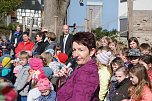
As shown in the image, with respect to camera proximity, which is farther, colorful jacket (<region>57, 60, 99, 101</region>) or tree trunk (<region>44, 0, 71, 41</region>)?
tree trunk (<region>44, 0, 71, 41</region>)

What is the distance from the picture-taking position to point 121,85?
7.20 m

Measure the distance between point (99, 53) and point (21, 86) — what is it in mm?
1594

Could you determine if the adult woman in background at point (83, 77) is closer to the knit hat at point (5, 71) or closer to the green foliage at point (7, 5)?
the knit hat at point (5, 71)

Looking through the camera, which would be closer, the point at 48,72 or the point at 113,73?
the point at 48,72

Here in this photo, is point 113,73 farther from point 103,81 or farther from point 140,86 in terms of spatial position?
point 140,86

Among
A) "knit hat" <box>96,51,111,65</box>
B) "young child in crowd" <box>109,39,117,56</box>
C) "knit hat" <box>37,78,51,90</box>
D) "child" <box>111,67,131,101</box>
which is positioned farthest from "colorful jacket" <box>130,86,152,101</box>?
"young child in crowd" <box>109,39,117,56</box>

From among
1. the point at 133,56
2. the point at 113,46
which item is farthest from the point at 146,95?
the point at 113,46

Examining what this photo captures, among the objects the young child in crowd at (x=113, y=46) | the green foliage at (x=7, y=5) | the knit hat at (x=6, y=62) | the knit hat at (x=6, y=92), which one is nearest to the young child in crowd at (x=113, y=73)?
the young child in crowd at (x=113, y=46)

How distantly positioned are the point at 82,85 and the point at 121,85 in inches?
122

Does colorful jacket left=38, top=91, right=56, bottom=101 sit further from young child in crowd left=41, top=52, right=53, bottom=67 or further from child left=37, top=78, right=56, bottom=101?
young child in crowd left=41, top=52, right=53, bottom=67

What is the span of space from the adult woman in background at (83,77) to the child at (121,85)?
267 cm

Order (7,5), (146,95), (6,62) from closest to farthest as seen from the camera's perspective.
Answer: (146,95)
(6,62)
(7,5)

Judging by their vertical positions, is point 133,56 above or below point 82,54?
below

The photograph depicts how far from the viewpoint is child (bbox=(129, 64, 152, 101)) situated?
585 cm
